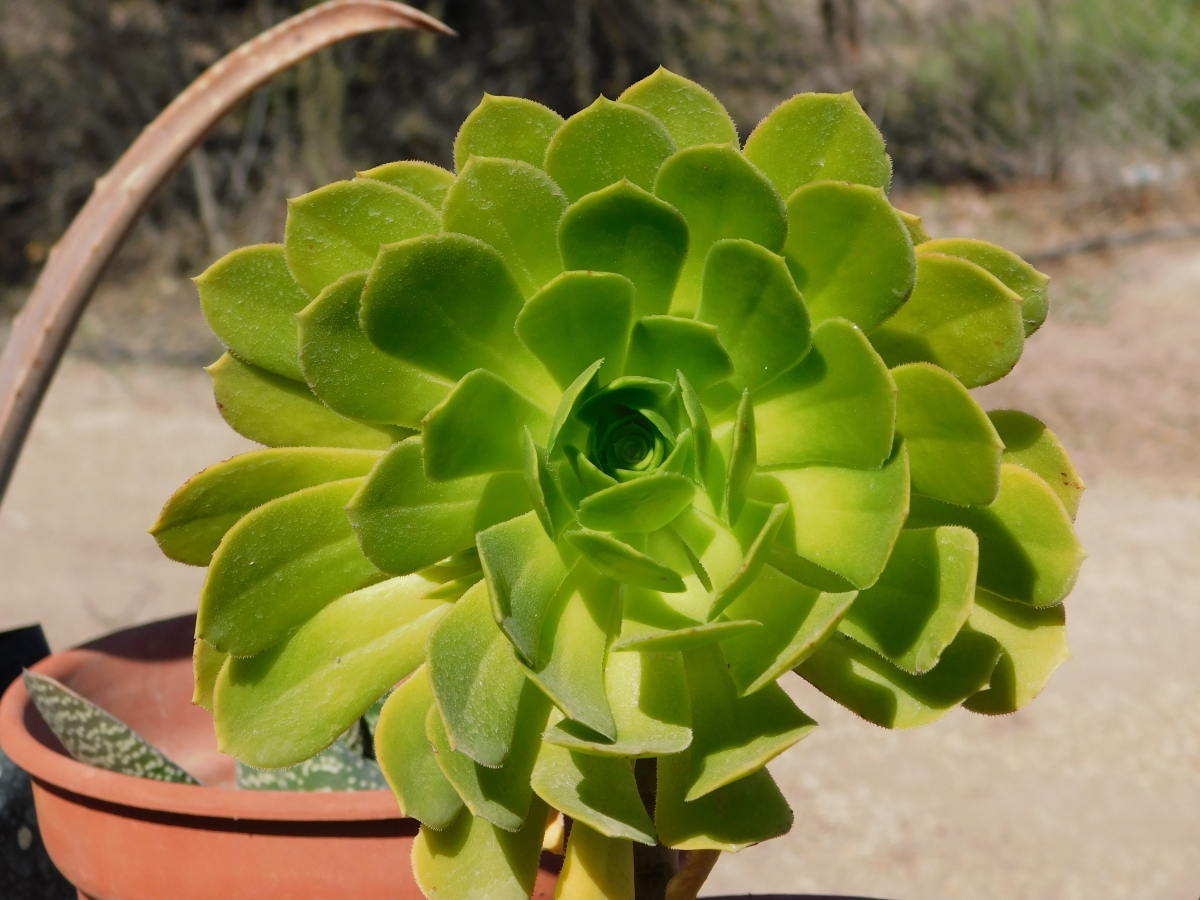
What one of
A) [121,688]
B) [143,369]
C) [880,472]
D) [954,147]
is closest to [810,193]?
[880,472]

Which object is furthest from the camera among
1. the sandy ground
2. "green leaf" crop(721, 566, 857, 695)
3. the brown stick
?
the sandy ground

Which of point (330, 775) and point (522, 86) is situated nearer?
point (330, 775)

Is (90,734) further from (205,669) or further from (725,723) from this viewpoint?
(725,723)

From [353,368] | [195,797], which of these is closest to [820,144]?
[353,368]

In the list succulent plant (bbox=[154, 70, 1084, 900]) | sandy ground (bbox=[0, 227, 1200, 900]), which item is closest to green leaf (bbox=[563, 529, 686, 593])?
succulent plant (bbox=[154, 70, 1084, 900])

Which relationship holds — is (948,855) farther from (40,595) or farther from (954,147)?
(954,147)

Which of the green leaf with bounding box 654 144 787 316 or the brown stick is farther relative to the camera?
the brown stick

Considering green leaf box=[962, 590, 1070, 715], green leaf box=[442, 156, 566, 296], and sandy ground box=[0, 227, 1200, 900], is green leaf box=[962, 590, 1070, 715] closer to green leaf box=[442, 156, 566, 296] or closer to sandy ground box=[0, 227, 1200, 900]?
green leaf box=[442, 156, 566, 296]

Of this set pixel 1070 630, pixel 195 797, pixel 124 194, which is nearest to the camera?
pixel 195 797
